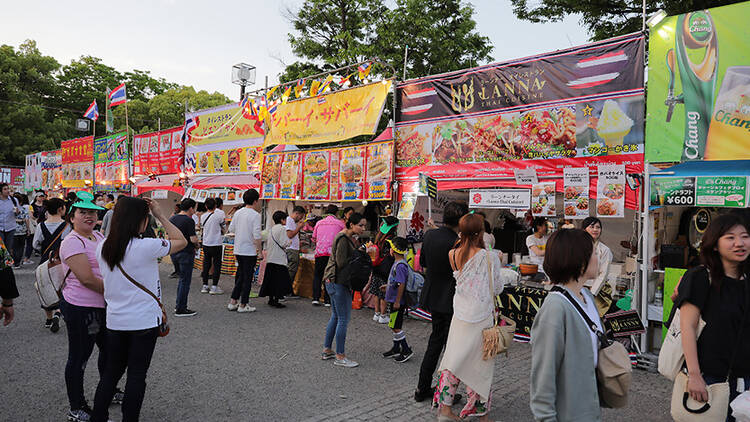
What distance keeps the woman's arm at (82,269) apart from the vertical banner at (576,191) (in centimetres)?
575

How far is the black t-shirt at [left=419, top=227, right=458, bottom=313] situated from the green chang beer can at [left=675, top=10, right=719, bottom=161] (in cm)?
337

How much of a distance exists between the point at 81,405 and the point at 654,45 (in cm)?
721

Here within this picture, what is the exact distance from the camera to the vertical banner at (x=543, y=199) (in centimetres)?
673

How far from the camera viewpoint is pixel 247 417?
159 inches

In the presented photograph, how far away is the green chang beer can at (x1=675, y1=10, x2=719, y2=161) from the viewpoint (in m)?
5.38

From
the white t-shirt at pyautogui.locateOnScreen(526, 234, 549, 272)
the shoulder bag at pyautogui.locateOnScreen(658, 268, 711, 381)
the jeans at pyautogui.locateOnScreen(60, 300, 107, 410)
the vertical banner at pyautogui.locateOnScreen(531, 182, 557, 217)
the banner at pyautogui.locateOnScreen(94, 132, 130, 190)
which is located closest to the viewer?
the shoulder bag at pyautogui.locateOnScreen(658, 268, 711, 381)

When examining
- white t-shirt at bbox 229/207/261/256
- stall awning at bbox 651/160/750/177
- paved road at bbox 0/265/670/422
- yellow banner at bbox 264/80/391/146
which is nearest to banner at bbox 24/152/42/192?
yellow banner at bbox 264/80/391/146

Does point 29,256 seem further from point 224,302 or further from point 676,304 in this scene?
point 676,304

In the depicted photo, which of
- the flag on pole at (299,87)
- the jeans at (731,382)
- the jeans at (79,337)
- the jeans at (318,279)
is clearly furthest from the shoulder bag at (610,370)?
the flag on pole at (299,87)

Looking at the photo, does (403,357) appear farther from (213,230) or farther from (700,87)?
(213,230)

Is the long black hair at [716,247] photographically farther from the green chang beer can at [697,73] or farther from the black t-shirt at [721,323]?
the green chang beer can at [697,73]

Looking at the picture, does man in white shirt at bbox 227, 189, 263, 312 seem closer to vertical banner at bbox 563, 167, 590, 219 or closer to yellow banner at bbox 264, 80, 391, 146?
yellow banner at bbox 264, 80, 391, 146

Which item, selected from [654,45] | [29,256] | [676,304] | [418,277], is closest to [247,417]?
[418,277]

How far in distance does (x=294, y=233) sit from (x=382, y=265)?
7.42ft
